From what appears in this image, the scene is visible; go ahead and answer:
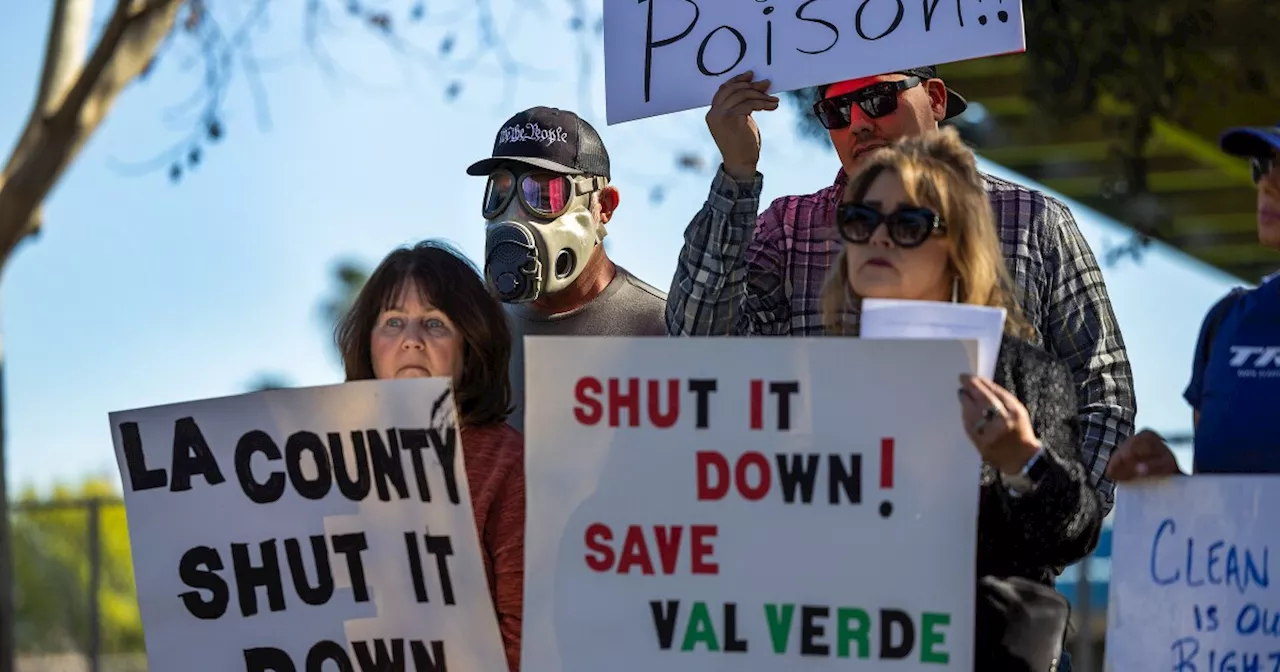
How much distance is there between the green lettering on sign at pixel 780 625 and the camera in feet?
10.6

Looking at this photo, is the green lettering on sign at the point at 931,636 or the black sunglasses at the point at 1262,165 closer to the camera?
the green lettering on sign at the point at 931,636

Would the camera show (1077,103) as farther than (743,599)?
Yes

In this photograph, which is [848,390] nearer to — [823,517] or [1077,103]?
[823,517]

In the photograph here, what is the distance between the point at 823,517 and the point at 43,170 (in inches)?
249

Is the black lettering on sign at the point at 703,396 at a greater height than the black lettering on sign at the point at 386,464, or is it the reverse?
the black lettering on sign at the point at 703,396

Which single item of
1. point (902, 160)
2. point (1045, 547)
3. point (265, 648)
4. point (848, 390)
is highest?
point (902, 160)

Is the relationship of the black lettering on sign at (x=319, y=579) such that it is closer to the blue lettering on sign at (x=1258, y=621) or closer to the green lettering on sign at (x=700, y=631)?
the green lettering on sign at (x=700, y=631)

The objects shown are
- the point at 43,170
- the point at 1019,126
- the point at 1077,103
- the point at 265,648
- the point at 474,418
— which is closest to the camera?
the point at 265,648

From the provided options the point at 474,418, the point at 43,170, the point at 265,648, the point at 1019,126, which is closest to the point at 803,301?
the point at 474,418

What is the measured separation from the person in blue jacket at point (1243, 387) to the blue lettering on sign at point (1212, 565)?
110mm

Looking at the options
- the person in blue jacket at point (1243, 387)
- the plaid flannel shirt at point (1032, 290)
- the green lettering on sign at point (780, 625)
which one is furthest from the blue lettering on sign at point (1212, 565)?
the green lettering on sign at point (780, 625)

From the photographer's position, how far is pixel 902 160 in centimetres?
345

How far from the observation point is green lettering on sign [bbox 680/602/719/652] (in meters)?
3.27

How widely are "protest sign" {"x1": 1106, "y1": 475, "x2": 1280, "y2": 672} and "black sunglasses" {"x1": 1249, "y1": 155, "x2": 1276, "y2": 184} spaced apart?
1.69ft
